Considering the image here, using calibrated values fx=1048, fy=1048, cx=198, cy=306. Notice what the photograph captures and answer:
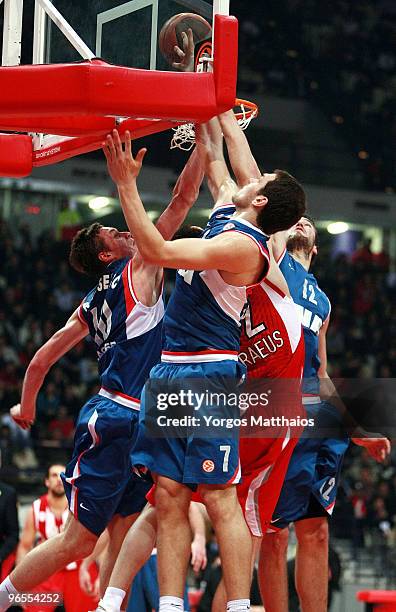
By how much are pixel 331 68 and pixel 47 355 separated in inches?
734

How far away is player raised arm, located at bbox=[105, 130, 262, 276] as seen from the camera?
4824 millimetres

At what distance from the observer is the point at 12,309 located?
2006cm

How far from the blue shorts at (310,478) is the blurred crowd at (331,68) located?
17493mm

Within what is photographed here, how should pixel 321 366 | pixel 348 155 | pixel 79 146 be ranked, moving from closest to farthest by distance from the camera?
1. pixel 79 146
2. pixel 321 366
3. pixel 348 155

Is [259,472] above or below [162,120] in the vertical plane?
below

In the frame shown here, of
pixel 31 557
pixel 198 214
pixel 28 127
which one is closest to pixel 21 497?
pixel 31 557

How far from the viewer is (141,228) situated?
190 inches

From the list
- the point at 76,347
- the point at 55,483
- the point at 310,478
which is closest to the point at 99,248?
the point at 310,478

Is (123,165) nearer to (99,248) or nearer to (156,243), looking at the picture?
(156,243)

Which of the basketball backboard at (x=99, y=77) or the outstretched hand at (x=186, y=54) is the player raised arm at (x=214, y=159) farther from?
the outstretched hand at (x=186, y=54)

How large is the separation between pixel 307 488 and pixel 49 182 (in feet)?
56.1

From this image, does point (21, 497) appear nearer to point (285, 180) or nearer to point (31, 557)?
point (31, 557)

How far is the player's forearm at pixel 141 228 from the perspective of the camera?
4820mm

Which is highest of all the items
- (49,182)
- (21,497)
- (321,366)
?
(49,182)
